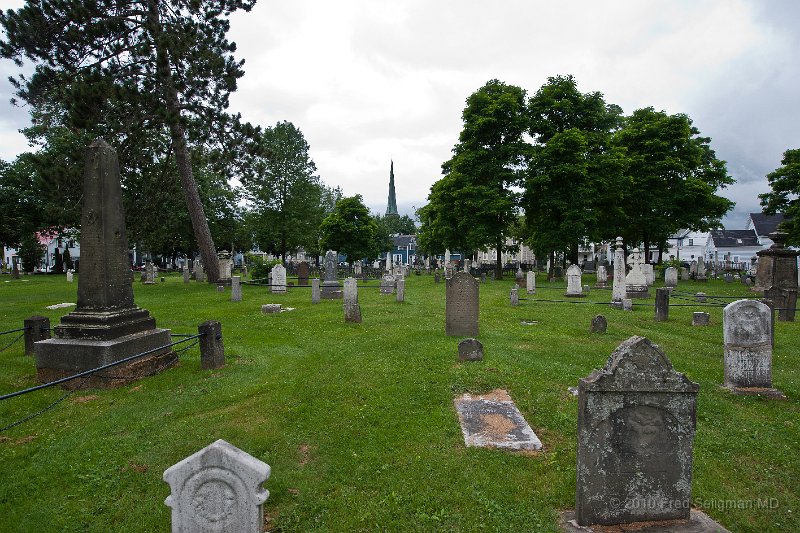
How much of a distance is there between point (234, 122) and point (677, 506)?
21938 mm

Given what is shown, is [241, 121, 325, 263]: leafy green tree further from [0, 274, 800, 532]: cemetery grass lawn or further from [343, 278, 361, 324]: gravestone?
[0, 274, 800, 532]: cemetery grass lawn

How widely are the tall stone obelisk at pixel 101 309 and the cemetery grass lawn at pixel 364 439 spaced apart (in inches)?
15.2

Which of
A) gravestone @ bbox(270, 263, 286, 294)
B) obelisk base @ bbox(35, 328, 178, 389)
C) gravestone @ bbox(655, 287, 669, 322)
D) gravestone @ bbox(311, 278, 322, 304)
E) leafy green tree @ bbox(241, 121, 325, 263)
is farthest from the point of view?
leafy green tree @ bbox(241, 121, 325, 263)

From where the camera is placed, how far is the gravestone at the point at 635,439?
352cm

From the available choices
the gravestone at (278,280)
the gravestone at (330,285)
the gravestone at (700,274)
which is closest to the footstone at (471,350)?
the gravestone at (330,285)

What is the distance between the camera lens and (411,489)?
4.18 meters

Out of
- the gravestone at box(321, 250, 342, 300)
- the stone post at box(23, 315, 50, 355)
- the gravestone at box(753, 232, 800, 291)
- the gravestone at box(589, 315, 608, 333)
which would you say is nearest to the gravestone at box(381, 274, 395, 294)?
the gravestone at box(321, 250, 342, 300)

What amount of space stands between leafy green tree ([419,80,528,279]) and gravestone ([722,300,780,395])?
24.0 m

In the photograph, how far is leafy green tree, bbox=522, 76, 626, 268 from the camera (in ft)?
96.7

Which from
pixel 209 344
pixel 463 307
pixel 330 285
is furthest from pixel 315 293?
pixel 209 344

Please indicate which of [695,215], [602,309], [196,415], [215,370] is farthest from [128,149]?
[695,215]

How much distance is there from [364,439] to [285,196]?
41297 mm

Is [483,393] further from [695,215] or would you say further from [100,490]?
[695,215]

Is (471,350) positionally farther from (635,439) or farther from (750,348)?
(635,439)
